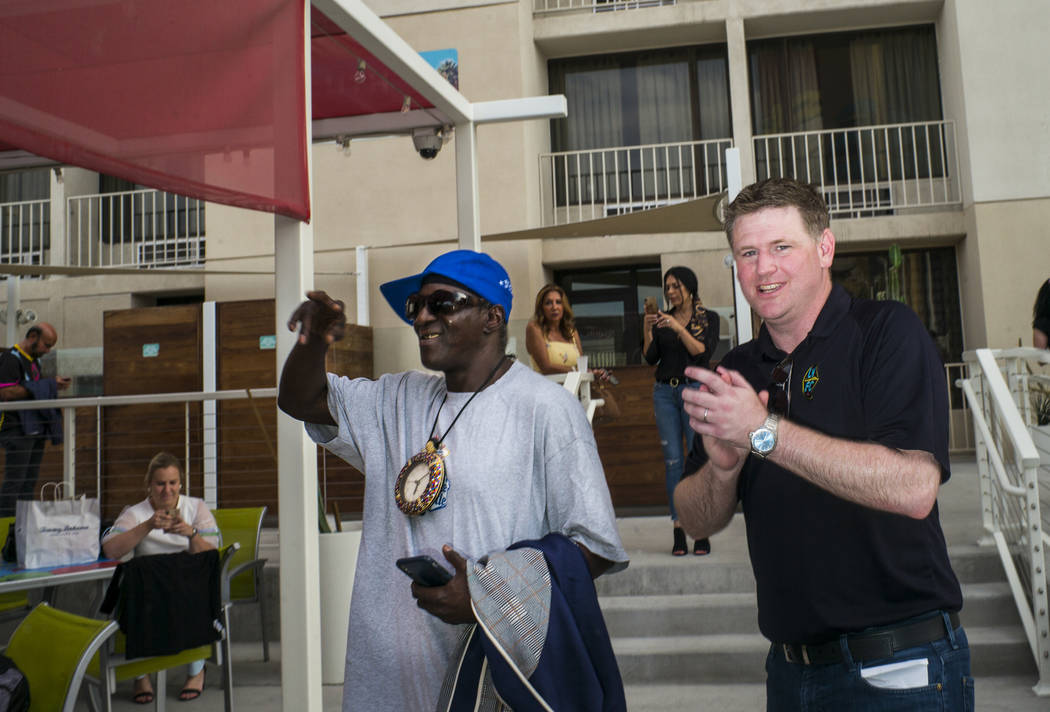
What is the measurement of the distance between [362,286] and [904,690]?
30.3 ft

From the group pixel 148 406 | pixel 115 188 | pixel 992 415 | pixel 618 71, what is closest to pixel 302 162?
pixel 992 415

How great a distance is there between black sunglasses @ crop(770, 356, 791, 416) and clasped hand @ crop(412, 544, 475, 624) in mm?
701

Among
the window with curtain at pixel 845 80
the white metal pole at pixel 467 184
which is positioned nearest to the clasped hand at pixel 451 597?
the white metal pole at pixel 467 184

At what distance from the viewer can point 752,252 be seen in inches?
67.1

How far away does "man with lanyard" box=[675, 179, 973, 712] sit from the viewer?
60.3 inches

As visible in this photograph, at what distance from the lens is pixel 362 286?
407 inches

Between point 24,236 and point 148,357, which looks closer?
point 148,357

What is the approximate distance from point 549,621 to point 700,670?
3026 mm

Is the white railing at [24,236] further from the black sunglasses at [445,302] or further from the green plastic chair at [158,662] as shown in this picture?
the black sunglasses at [445,302]

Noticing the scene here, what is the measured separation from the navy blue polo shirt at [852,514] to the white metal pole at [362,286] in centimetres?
880

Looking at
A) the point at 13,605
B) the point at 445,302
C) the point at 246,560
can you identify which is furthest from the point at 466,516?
the point at 13,605

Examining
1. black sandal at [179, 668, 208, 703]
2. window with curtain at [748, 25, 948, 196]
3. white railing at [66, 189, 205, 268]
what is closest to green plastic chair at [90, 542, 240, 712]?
black sandal at [179, 668, 208, 703]

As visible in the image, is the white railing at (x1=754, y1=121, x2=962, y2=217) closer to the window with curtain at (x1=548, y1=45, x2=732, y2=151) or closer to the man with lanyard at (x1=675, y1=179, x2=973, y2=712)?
the window with curtain at (x1=548, y1=45, x2=732, y2=151)

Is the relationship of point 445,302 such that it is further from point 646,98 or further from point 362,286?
point 646,98
